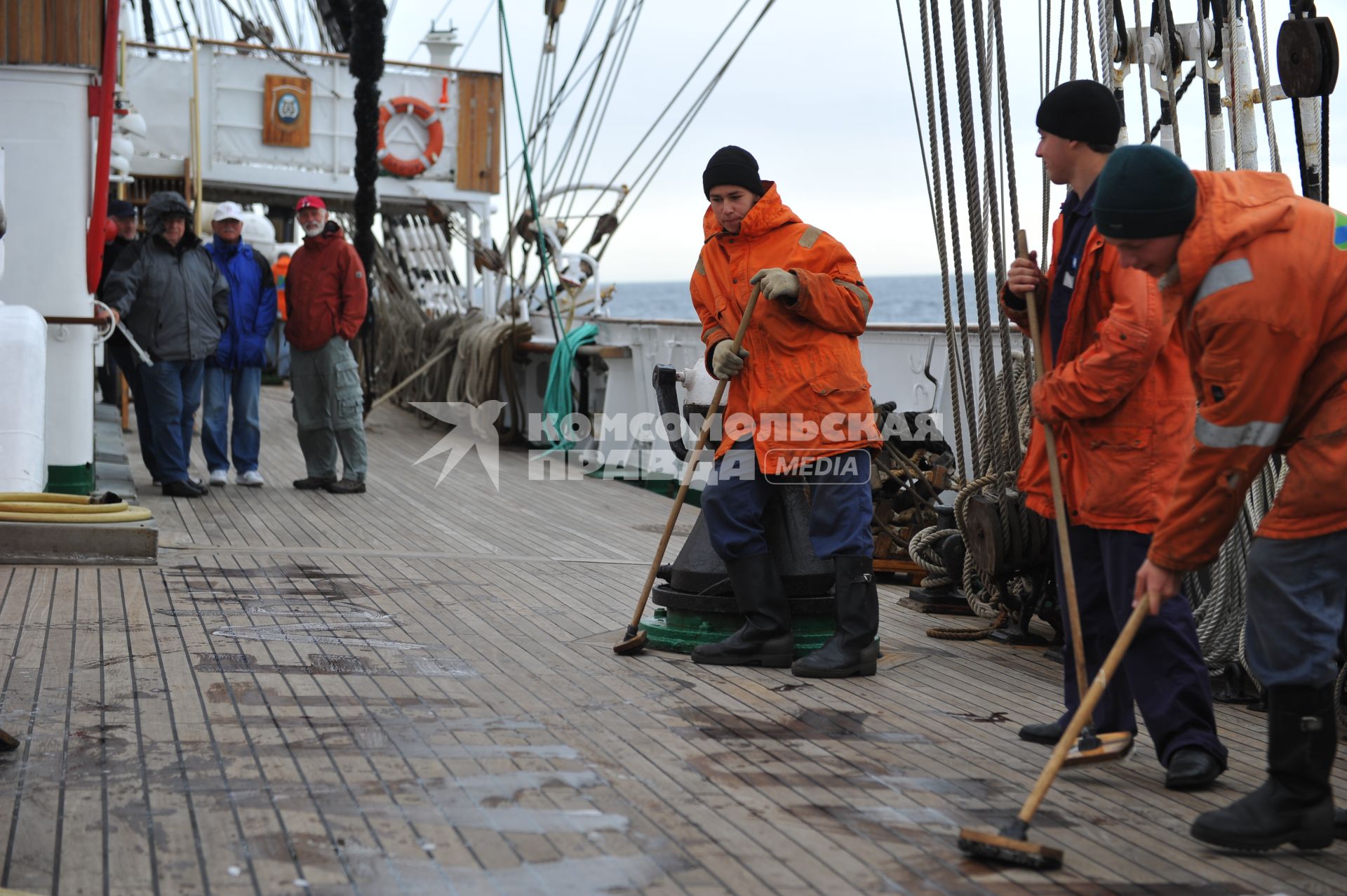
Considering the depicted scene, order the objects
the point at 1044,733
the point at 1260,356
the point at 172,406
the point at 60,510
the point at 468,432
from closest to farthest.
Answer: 1. the point at 1260,356
2. the point at 1044,733
3. the point at 60,510
4. the point at 172,406
5. the point at 468,432

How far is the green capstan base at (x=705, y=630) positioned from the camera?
16.7 feet

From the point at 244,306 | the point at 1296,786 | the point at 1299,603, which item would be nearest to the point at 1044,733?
the point at 1296,786

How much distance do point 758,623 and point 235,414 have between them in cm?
539

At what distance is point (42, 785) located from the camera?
3.31 m

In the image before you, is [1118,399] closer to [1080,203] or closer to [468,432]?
[1080,203]

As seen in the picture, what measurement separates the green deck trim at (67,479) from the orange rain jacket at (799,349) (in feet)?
13.3

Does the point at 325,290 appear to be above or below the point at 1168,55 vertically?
below

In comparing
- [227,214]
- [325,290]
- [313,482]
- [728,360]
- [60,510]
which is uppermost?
[227,214]

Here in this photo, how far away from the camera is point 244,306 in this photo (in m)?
9.09

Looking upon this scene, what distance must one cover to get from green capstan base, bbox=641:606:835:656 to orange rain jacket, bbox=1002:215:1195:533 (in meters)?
1.40

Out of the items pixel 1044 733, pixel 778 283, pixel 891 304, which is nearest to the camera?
pixel 1044 733

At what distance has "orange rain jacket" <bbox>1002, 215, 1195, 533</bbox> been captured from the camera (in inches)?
142

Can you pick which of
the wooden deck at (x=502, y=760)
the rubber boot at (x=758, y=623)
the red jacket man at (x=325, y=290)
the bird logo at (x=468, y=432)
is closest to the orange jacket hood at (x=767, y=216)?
the rubber boot at (x=758, y=623)

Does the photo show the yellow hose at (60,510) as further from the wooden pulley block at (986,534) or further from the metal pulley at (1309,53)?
the metal pulley at (1309,53)
